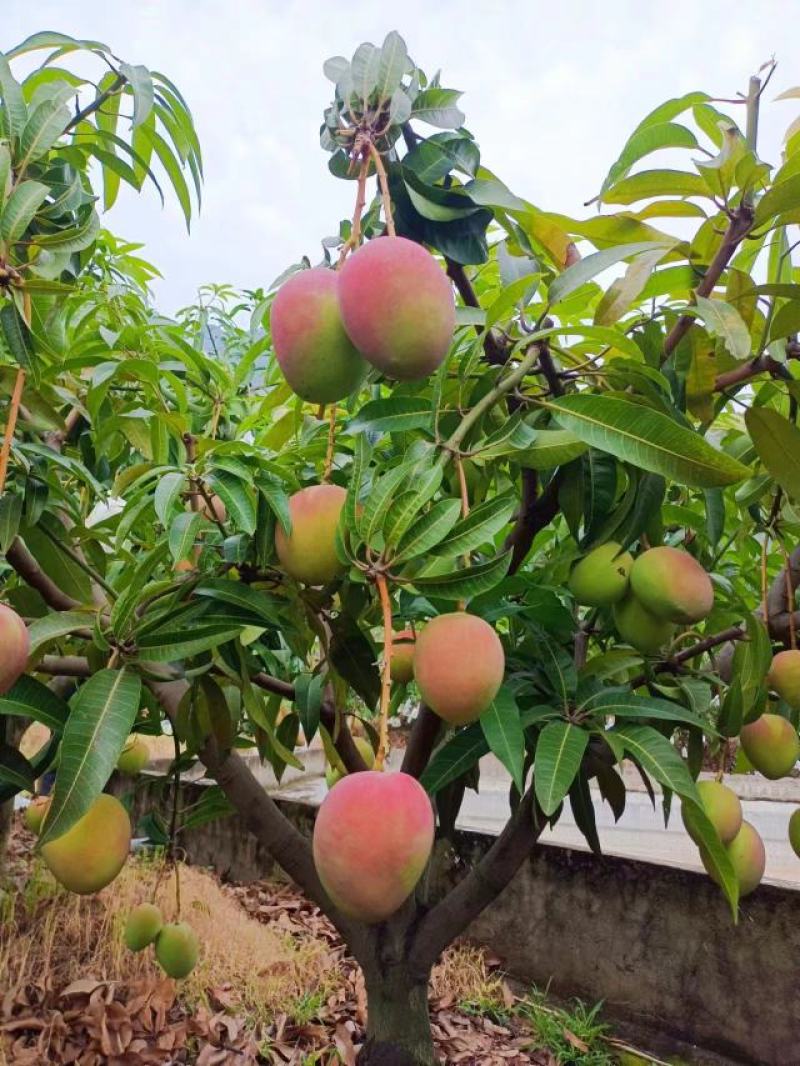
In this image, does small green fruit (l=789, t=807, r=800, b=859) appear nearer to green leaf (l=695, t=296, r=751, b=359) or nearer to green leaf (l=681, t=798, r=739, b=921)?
green leaf (l=681, t=798, r=739, b=921)

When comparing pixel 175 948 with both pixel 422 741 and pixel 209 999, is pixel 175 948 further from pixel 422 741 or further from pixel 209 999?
pixel 209 999

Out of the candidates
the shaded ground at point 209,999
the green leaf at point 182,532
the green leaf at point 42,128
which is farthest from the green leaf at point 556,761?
the shaded ground at point 209,999

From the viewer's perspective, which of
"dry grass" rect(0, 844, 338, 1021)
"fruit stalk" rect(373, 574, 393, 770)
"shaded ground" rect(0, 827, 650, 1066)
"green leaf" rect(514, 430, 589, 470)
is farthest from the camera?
"dry grass" rect(0, 844, 338, 1021)

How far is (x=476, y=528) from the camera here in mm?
766

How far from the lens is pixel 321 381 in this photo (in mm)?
737

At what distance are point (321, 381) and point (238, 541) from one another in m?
0.31

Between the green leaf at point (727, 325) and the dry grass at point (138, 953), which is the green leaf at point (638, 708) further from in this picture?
the dry grass at point (138, 953)

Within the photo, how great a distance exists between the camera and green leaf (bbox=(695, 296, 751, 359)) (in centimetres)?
79

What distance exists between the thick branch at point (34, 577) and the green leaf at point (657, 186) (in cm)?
84

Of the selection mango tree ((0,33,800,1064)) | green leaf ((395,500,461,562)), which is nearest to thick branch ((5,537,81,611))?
mango tree ((0,33,800,1064))

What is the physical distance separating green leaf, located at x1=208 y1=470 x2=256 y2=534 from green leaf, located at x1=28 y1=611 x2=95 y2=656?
188 millimetres

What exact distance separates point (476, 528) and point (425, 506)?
0.07 m

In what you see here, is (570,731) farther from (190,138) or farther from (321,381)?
(190,138)

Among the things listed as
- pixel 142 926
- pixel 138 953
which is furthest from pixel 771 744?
pixel 138 953
